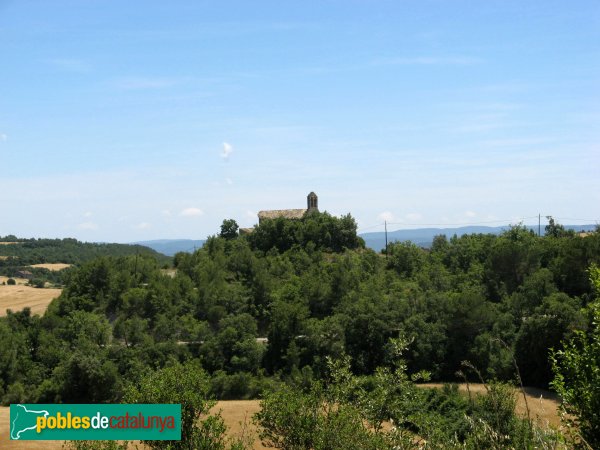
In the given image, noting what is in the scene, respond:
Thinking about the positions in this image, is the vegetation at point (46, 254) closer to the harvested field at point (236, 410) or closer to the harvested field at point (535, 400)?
the harvested field at point (236, 410)

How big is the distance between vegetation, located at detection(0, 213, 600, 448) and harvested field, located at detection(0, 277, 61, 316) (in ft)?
42.0

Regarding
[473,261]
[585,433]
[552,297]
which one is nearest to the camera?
[585,433]

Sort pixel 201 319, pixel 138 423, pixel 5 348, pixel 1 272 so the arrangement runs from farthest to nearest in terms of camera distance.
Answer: pixel 1 272 → pixel 201 319 → pixel 5 348 → pixel 138 423

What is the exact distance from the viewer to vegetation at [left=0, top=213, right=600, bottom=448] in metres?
43.2

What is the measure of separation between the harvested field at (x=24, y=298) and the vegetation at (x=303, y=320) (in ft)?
42.0

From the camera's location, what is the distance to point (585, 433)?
12.4 meters

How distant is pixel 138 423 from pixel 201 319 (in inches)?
1491

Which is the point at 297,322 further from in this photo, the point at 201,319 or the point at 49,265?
the point at 49,265

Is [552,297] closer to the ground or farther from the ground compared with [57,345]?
farther from the ground

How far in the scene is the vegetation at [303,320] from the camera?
142 feet

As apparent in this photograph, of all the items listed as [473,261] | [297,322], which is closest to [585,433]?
[297,322]

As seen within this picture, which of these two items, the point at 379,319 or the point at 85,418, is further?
the point at 379,319

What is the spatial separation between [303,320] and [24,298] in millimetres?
44411

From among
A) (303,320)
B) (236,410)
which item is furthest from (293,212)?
(236,410)
